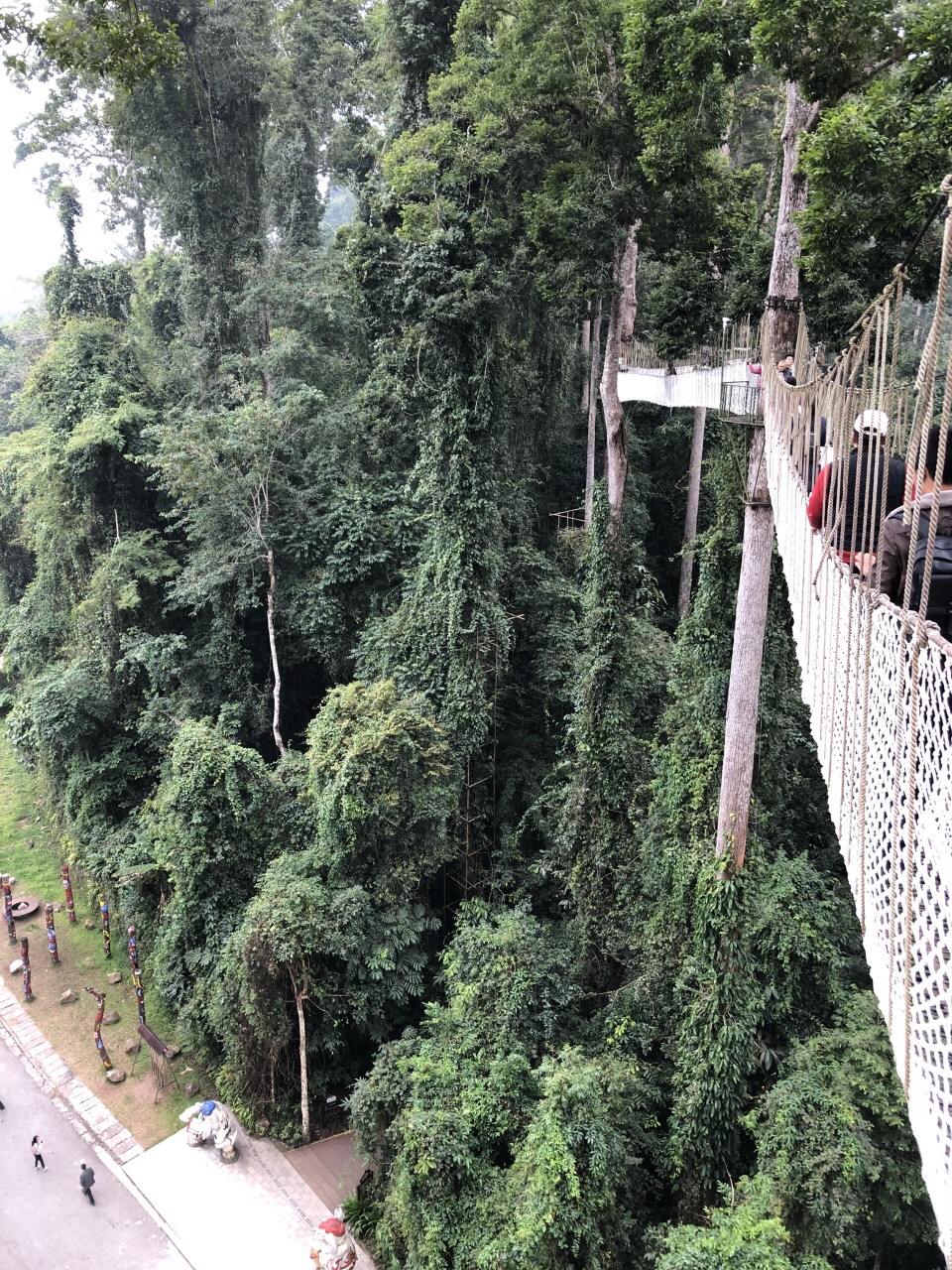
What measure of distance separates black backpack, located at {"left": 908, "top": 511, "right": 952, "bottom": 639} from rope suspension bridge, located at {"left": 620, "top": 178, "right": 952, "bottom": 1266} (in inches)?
1.5

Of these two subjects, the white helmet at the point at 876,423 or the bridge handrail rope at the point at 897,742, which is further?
the white helmet at the point at 876,423

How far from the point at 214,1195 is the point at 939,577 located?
8517mm

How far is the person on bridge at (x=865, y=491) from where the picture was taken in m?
2.27

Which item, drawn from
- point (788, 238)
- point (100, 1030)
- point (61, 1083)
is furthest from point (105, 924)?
point (788, 238)

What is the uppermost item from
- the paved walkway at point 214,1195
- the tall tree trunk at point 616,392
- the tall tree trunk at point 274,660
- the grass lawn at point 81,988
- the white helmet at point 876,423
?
the tall tree trunk at point 616,392

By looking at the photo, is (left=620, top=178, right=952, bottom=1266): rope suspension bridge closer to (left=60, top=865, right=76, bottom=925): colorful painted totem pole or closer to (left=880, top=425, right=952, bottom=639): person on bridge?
(left=880, top=425, right=952, bottom=639): person on bridge

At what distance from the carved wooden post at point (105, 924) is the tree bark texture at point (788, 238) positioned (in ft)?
A: 31.3

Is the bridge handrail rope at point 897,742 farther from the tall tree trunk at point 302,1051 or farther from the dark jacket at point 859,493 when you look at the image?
the tall tree trunk at point 302,1051

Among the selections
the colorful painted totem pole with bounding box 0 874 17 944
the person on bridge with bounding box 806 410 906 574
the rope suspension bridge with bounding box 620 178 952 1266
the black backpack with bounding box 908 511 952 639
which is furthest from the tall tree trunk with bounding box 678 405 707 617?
the colorful painted totem pole with bounding box 0 874 17 944

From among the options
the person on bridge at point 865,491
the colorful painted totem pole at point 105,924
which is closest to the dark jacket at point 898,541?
the person on bridge at point 865,491

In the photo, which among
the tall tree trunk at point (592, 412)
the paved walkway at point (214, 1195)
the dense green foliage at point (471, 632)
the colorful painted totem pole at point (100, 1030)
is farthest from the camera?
the tall tree trunk at point (592, 412)

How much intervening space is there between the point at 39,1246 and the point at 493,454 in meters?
8.43

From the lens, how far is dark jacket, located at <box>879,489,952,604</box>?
1919 mm

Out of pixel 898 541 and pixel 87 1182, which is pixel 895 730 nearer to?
pixel 898 541
